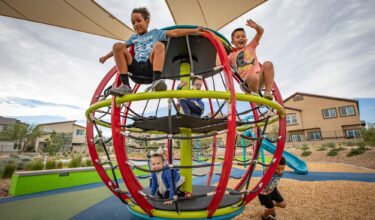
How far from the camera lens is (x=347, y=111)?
74.5 ft

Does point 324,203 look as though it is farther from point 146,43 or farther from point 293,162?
point 293,162

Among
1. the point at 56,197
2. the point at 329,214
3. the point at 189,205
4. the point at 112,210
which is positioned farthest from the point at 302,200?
the point at 56,197

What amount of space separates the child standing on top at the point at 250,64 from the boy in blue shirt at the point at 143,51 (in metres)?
0.82

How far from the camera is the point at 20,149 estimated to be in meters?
33.2

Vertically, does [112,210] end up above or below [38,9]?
below

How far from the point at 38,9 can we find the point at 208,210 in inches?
159

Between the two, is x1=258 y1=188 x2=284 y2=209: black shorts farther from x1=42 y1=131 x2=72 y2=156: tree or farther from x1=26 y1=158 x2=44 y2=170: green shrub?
x1=42 y1=131 x2=72 y2=156: tree

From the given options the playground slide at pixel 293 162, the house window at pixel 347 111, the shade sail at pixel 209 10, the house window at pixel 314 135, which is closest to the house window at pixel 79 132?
the playground slide at pixel 293 162

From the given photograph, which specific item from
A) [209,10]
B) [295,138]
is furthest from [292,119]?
[209,10]

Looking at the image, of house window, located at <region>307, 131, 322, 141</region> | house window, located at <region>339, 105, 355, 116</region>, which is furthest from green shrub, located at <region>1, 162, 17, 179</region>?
house window, located at <region>339, 105, 355, 116</region>

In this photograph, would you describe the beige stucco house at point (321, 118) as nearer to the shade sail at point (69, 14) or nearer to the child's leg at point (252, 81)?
the child's leg at point (252, 81)

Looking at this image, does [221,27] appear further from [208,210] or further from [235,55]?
[208,210]

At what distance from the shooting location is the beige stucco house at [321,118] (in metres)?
22.3

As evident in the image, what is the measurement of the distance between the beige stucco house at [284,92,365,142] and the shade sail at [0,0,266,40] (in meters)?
25.4
